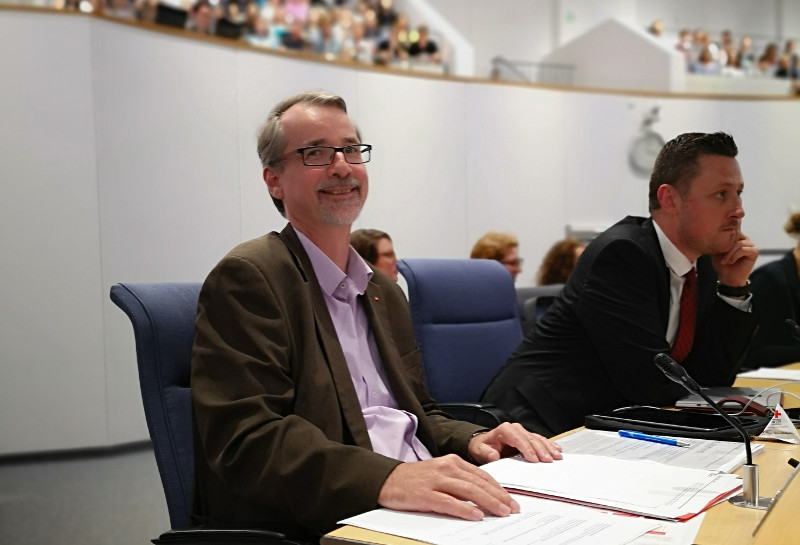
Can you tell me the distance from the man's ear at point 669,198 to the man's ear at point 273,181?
42.4 inches

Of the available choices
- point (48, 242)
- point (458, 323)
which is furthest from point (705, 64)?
point (458, 323)

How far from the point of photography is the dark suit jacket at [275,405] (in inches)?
50.4

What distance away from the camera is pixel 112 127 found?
4.96 meters

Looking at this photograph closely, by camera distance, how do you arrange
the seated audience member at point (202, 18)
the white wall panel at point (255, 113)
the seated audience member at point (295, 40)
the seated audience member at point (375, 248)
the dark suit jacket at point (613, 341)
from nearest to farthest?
the dark suit jacket at point (613, 341), the seated audience member at point (375, 248), the white wall panel at point (255, 113), the seated audience member at point (202, 18), the seated audience member at point (295, 40)

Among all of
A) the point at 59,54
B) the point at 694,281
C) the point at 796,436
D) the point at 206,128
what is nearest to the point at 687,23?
the point at 206,128

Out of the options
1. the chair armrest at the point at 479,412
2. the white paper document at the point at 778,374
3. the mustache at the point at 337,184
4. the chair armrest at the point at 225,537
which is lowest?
the chair armrest at the point at 479,412

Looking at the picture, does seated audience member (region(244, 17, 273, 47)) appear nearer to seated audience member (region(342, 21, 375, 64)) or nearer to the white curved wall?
seated audience member (region(342, 21, 375, 64))

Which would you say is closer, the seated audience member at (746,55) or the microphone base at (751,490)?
the microphone base at (751,490)

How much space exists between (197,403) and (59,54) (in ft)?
13.2

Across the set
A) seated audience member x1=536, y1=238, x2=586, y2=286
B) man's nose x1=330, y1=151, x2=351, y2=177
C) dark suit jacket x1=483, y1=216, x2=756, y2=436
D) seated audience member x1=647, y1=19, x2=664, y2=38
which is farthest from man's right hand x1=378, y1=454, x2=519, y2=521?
seated audience member x1=647, y1=19, x2=664, y2=38

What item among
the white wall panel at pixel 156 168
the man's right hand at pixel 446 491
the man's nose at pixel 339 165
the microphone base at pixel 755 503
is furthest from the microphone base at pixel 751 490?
the white wall panel at pixel 156 168

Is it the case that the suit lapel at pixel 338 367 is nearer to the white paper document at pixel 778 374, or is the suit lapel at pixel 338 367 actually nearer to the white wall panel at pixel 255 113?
the white paper document at pixel 778 374

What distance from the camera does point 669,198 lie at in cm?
226

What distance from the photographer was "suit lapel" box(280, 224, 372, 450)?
1483mm
